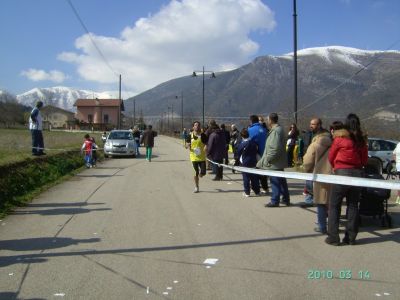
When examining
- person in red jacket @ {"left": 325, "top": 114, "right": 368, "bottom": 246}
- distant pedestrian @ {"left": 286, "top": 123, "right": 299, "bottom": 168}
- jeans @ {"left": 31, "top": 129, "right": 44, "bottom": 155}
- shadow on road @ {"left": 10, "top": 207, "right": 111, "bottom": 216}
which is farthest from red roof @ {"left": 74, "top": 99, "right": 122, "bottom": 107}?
person in red jacket @ {"left": 325, "top": 114, "right": 368, "bottom": 246}

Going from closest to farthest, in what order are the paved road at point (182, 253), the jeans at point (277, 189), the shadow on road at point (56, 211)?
1. the paved road at point (182, 253)
2. the shadow on road at point (56, 211)
3. the jeans at point (277, 189)

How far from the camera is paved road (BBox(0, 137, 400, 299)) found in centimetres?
498

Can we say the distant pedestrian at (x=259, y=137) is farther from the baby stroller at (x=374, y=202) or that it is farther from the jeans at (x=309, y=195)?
the baby stroller at (x=374, y=202)

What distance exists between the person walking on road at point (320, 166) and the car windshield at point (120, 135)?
19994mm

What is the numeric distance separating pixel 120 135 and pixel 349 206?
21.9 m

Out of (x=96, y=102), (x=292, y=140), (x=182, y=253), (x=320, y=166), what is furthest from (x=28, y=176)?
(x=96, y=102)

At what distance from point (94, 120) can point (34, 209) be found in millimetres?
132030

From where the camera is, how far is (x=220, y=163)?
49.1 ft

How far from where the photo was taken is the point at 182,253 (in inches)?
249

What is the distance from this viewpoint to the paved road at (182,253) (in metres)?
4.98

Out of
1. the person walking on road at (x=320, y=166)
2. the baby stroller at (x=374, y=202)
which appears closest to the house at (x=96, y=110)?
the person walking on road at (x=320, y=166)

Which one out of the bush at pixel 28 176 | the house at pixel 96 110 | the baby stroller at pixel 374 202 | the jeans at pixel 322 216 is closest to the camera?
the jeans at pixel 322 216

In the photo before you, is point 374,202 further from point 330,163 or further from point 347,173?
point 347,173

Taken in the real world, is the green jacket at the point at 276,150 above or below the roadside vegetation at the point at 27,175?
above
